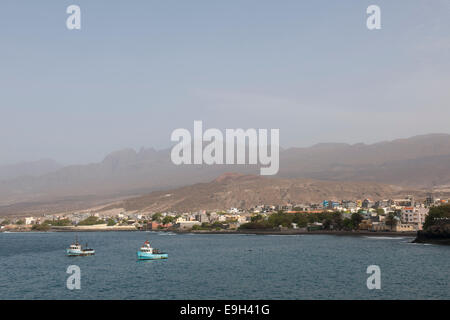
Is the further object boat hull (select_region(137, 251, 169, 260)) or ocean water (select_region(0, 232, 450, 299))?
boat hull (select_region(137, 251, 169, 260))

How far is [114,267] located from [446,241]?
278ft

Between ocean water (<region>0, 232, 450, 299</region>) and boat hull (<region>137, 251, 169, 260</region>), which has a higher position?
ocean water (<region>0, 232, 450, 299</region>)

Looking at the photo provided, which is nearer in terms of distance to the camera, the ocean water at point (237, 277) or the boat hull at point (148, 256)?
the ocean water at point (237, 277)

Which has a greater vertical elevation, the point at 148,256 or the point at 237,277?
the point at 237,277

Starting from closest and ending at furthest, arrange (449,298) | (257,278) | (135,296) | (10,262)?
(449,298)
(135,296)
(257,278)
(10,262)

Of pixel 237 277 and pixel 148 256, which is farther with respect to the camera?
pixel 148 256

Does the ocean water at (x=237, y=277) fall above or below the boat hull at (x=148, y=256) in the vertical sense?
above

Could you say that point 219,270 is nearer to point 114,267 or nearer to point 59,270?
point 114,267

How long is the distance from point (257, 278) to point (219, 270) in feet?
37.3
